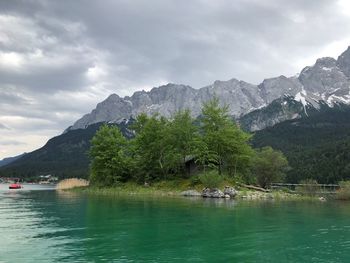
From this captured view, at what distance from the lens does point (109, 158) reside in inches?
3100

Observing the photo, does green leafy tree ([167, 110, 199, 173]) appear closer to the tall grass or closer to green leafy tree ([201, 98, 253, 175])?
green leafy tree ([201, 98, 253, 175])

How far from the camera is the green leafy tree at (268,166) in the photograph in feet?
243

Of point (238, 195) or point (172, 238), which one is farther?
point (238, 195)

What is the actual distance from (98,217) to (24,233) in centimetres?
857

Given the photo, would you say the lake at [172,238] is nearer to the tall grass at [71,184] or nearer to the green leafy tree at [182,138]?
the green leafy tree at [182,138]

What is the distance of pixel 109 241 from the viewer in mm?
20688

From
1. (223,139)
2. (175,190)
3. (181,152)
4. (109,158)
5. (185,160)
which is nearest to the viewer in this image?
(175,190)

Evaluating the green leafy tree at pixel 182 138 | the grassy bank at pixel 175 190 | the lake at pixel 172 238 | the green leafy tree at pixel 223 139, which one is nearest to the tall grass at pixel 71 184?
the grassy bank at pixel 175 190

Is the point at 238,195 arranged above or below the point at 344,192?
below

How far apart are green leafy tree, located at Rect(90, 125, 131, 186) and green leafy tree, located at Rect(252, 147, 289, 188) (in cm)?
2507

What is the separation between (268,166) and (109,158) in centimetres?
3118

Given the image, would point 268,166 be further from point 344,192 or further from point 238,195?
point 238,195

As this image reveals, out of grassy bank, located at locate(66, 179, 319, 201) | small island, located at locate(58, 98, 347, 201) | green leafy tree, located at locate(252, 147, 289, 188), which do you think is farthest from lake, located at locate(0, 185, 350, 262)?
green leafy tree, located at locate(252, 147, 289, 188)

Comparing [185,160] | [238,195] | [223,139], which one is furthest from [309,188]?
[185,160]
